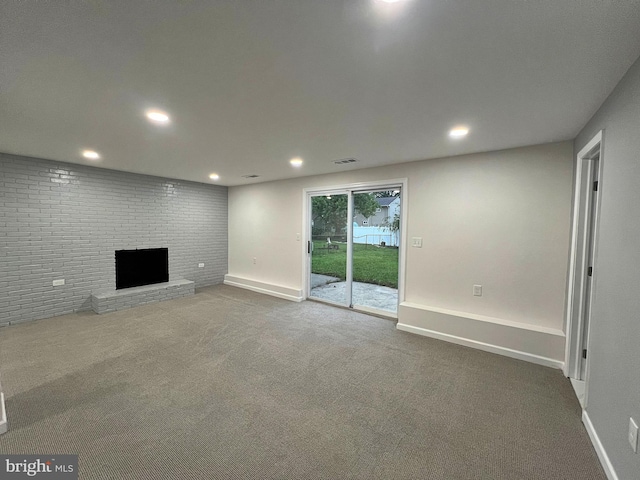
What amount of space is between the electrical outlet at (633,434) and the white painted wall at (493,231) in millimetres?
1662

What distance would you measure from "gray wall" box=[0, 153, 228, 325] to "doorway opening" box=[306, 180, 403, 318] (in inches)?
116

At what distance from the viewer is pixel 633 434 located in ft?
4.33

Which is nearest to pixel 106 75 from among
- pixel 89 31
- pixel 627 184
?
pixel 89 31

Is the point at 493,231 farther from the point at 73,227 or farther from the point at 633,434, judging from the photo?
the point at 73,227

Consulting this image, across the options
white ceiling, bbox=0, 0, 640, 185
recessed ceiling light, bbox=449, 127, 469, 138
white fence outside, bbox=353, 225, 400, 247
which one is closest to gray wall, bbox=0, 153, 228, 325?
white ceiling, bbox=0, 0, 640, 185

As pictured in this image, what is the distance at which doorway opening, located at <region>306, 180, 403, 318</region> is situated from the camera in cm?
421

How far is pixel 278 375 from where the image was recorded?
8.34ft

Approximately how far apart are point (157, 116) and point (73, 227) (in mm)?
3327

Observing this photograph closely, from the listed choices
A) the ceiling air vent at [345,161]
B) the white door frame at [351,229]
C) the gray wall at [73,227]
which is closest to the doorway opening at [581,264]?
the white door frame at [351,229]

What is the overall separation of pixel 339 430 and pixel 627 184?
2.41m

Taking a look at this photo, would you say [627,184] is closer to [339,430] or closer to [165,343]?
[339,430]

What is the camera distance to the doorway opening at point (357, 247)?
4215 mm

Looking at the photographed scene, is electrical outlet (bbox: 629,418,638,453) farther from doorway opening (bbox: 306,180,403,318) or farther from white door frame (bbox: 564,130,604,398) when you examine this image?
doorway opening (bbox: 306,180,403,318)

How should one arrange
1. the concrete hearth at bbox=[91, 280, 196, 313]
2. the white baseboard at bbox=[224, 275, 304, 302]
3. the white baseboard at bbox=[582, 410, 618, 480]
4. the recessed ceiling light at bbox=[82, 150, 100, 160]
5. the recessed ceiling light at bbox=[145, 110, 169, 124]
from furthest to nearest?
the white baseboard at bbox=[224, 275, 304, 302], the concrete hearth at bbox=[91, 280, 196, 313], the recessed ceiling light at bbox=[82, 150, 100, 160], the recessed ceiling light at bbox=[145, 110, 169, 124], the white baseboard at bbox=[582, 410, 618, 480]
